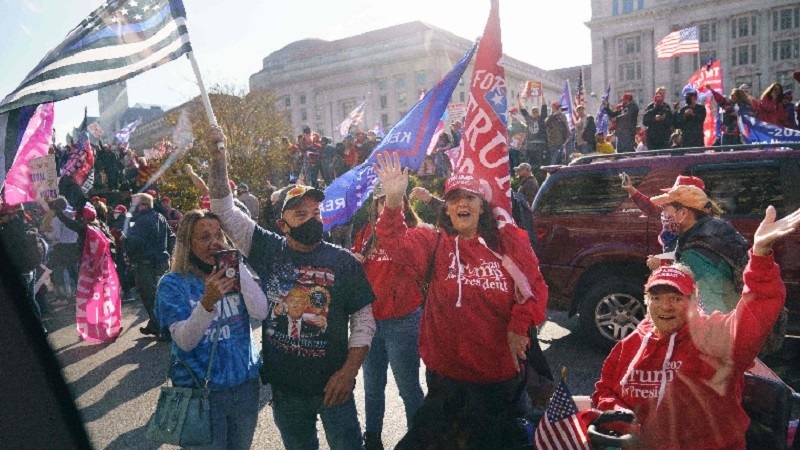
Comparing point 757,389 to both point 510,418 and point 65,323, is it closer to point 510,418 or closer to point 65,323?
point 510,418

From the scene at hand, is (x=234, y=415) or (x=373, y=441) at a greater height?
(x=234, y=415)

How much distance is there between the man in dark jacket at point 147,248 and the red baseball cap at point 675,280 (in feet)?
22.3

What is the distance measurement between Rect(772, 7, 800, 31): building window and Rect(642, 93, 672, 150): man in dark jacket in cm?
6386

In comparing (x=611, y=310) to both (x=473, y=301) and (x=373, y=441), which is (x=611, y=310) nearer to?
(x=373, y=441)

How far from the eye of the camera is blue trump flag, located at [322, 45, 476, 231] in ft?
15.8

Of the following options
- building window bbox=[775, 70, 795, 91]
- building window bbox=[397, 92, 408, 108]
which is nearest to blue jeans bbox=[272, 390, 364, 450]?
building window bbox=[775, 70, 795, 91]

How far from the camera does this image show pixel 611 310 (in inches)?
226

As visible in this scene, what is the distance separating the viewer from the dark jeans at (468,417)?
2506 mm

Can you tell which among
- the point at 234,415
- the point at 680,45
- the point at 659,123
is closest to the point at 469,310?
the point at 234,415

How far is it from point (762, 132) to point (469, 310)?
830 cm

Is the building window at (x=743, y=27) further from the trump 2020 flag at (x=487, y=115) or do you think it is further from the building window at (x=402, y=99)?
the trump 2020 flag at (x=487, y=115)

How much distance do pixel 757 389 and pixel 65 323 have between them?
33.7 feet

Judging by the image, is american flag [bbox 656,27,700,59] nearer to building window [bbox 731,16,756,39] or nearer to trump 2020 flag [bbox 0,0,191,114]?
trump 2020 flag [bbox 0,0,191,114]

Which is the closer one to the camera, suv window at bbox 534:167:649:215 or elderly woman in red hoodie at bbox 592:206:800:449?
elderly woman in red hoodie at bbox 592:206:800:449
